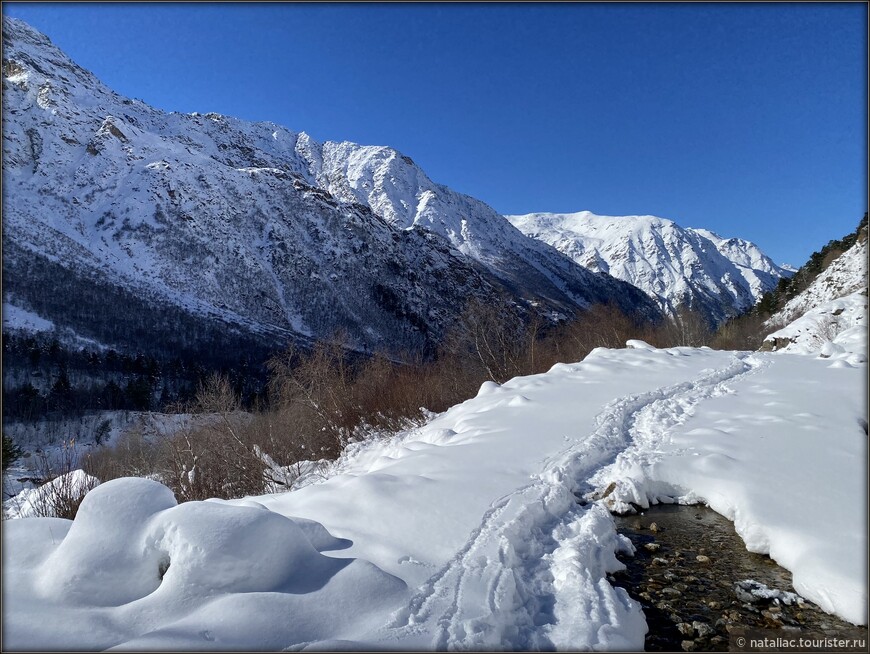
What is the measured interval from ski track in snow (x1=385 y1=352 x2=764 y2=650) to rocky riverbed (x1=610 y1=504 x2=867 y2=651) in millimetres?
588

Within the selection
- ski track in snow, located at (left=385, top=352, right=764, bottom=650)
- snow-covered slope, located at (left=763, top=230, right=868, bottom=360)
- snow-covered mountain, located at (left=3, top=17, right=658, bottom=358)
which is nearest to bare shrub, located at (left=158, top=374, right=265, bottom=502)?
ski track in snow, located at (left=385, top=352, right=764, bottom=650)

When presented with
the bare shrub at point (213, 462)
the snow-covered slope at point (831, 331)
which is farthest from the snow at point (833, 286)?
the bare shrub at point (213, 462)

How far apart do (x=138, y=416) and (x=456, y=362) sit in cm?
6729

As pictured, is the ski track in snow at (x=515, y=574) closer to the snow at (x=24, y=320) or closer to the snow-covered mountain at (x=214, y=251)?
the snow-covered mountain at (x=214, y=251)

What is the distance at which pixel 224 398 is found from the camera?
23.2 m

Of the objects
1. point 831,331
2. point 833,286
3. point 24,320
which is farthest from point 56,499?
point 24,320

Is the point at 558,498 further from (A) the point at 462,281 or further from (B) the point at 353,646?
(A) the point at 462,281

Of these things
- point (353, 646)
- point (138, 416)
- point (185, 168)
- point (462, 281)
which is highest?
point (185, 168)

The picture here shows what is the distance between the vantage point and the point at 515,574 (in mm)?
5293

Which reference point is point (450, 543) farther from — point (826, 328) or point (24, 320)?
point (24, 320)

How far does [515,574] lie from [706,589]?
96.8 inches

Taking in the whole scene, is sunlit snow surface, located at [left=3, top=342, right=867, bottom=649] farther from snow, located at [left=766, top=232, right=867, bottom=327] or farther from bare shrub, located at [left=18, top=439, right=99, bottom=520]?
snow, located at [left=766, top=232, right=867, bottom=327]

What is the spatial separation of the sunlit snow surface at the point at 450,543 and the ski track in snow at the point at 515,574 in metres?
0.02

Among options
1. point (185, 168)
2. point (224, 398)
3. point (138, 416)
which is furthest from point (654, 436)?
point (185, 168)
